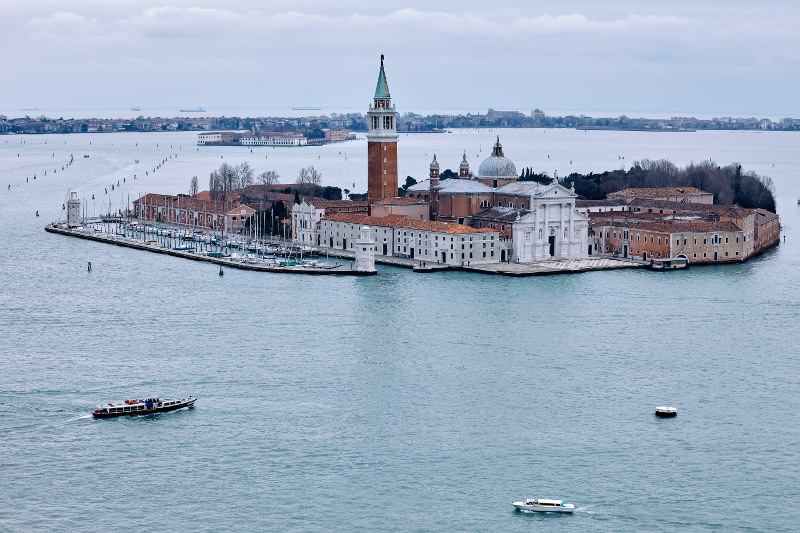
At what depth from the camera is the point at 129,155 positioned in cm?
8475

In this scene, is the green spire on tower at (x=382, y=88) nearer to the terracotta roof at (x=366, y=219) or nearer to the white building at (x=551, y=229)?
the terracotta roof at (x=366, y=219)

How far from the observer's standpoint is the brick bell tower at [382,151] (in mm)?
30984


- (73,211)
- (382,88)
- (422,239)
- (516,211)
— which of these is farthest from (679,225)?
(73,211)

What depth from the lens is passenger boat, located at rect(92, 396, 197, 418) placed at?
14203 mm

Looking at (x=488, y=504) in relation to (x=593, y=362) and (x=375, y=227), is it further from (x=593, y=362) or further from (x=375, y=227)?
(x=375, y=227)

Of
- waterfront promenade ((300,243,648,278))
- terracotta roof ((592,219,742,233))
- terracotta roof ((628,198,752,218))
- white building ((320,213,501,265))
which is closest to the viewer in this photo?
waterfront promenade ((300,243,648,278))

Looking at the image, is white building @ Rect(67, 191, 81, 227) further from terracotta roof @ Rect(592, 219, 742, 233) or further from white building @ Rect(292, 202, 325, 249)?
terracotta roof @ Rect(592, 219, 742, 233)

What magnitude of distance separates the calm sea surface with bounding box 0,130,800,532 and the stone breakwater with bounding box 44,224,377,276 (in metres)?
0.64

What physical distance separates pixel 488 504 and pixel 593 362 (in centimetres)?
578

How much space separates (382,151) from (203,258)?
5.43 metres

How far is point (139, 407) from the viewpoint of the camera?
47.0ft

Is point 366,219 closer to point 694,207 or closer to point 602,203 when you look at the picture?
point 602,203

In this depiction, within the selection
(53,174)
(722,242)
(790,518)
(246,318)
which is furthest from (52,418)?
(53,174)

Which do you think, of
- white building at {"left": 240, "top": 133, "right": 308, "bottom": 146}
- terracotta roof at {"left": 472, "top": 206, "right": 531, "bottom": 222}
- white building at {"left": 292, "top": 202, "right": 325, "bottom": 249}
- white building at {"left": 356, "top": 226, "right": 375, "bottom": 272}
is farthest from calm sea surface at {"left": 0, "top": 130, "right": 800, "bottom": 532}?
white building at {"left": 240, "top": 133, "right": 308, "bottom": 146}
